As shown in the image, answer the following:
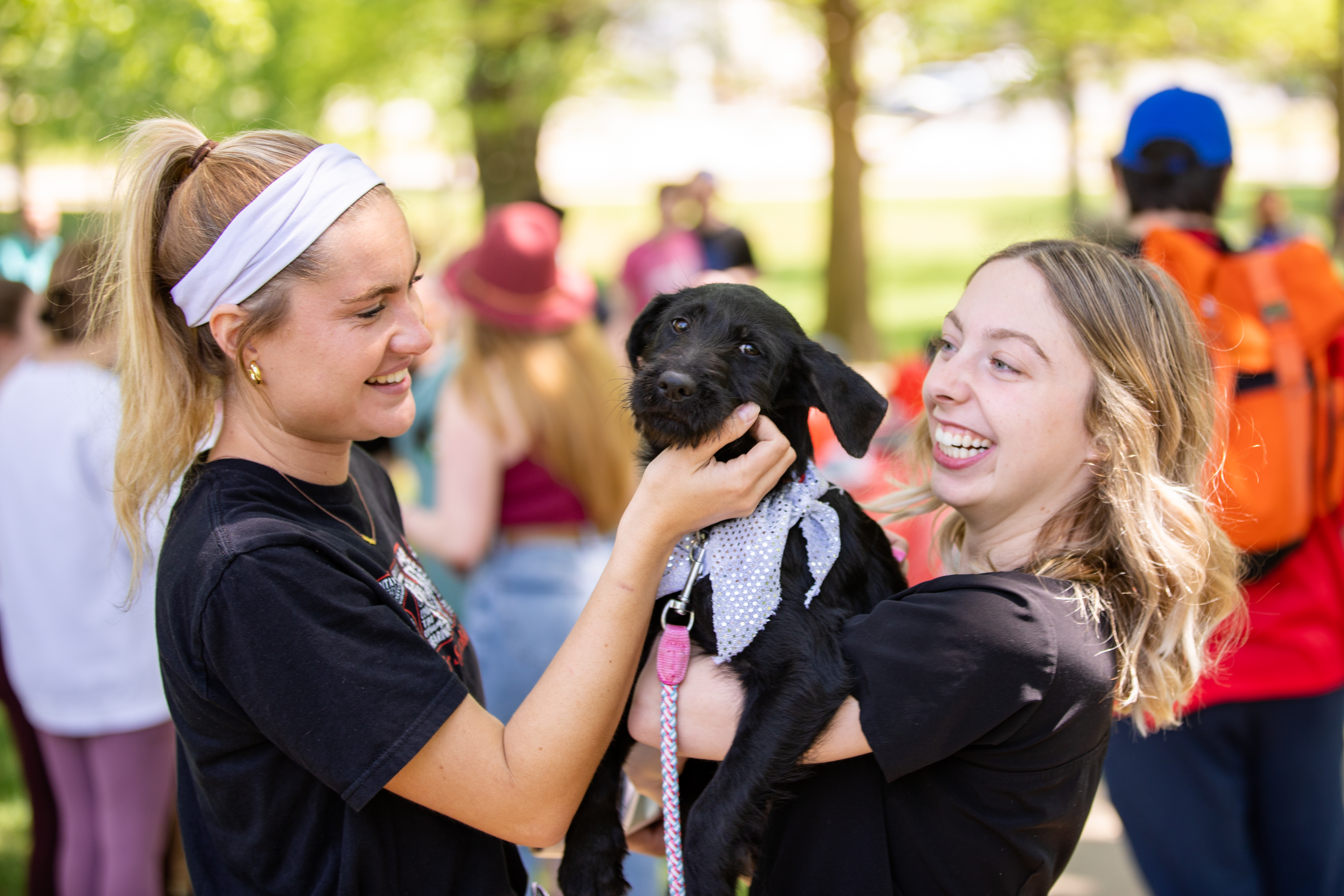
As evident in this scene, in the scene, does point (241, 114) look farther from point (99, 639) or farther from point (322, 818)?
point (322, 818)

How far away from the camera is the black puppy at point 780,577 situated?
1.72 meters

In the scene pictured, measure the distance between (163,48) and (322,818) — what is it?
326 inches

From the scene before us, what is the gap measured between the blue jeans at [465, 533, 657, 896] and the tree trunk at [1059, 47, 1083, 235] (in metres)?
15.7

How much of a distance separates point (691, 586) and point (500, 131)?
1355 centimetres

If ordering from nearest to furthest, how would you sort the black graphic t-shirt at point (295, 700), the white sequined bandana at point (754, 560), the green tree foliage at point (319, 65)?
the black graphic t-shirt at point (295, 700) < the white sequined bandana at point (754, 560) < the green tree foliage at point (319, 65)

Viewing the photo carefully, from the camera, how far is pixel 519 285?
12.5 ft

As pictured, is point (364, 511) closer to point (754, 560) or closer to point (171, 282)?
point (171, 282)

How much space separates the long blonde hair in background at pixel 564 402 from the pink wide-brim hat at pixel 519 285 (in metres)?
0.04

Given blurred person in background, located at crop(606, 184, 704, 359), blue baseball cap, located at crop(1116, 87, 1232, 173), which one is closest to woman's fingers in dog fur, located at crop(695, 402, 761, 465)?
blue baseball cap, located at crop(1116, 87, 1232, 173)

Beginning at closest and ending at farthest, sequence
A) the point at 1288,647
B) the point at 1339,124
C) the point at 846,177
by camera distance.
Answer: the point at 1288,647
the point at 846,177
the point at 1339,124

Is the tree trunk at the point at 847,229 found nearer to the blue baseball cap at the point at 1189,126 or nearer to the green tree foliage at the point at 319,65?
the green tree foliage at the point at 319,65

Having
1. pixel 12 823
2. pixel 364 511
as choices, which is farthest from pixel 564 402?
pixel 12 823

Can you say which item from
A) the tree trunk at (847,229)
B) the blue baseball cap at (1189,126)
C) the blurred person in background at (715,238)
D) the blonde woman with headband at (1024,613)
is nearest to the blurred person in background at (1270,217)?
the tree trunk at (847,229)

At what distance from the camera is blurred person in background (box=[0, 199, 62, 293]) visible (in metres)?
6.50
